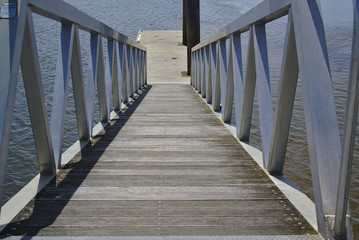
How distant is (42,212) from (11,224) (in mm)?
158

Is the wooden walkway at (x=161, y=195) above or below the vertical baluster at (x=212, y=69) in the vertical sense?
below

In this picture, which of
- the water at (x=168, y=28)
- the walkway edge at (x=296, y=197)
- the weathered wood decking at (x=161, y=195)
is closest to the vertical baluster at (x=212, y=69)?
the water at (x=168, y=28)

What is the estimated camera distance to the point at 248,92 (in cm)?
304

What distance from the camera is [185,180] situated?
232cm

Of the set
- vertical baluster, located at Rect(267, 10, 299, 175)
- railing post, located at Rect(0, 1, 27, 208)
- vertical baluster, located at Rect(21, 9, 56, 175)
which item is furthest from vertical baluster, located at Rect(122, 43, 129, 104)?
railing post, located at Rect(0, 1, 27, 208)

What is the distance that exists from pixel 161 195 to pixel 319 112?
2.87 ft

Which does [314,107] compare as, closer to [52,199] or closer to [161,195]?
[161,195]

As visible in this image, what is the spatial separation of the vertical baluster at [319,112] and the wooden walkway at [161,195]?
20cm

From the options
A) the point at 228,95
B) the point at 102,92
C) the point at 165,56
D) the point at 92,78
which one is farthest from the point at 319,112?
the point at 165,56

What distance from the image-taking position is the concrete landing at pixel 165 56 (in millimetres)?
12266

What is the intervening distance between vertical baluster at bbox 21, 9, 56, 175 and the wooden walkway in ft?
0.48

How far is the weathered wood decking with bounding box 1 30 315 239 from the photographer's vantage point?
1709 mm

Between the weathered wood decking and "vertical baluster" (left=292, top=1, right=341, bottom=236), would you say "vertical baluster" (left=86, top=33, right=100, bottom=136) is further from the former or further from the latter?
"vertical baluster" (left=292, top=1, right=341, bottom=236)

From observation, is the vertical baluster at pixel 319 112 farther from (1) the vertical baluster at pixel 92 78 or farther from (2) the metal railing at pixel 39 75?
(1) the vertical baluster at pixel 92 78
